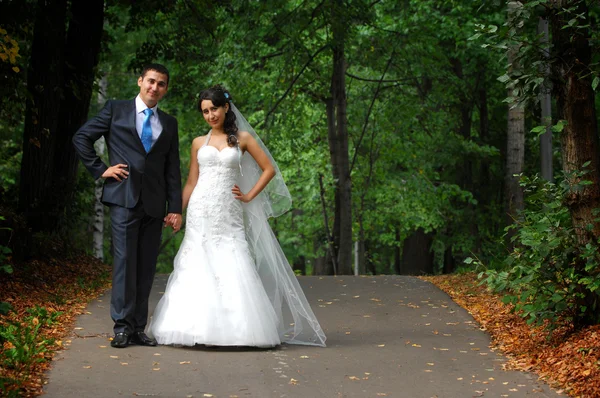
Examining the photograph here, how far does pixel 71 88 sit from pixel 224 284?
7624 millimetres

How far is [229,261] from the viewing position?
28.7ft

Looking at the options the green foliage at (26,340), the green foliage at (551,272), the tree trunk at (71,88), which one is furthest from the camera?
the tree trunk at (71,88)

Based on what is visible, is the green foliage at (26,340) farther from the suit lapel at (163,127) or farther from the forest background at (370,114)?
the suit lapel at (163,127)

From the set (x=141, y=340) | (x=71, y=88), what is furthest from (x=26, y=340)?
(x=71, y=88)

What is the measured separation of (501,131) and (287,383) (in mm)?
23758

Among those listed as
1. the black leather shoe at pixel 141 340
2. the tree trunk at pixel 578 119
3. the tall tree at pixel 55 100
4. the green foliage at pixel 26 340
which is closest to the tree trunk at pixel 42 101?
the tall tree at pixel 55 100

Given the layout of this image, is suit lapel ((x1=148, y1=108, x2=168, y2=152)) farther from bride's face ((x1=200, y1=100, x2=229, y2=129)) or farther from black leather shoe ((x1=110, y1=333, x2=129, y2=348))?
black leather shoe ((x1=110, y1=333, x2=129, y2=348))

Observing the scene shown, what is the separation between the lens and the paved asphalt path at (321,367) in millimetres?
6812

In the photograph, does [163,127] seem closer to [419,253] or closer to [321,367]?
[321,367]

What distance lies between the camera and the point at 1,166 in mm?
24719

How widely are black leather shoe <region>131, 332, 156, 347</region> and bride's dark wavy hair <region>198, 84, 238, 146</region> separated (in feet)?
6.73

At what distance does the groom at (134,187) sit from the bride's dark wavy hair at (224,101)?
490 millimetres

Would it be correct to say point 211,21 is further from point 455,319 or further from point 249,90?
point 455,319

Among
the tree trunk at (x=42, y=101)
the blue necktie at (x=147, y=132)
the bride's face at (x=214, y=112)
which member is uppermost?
the tree trunk at (x=42, y=101)
